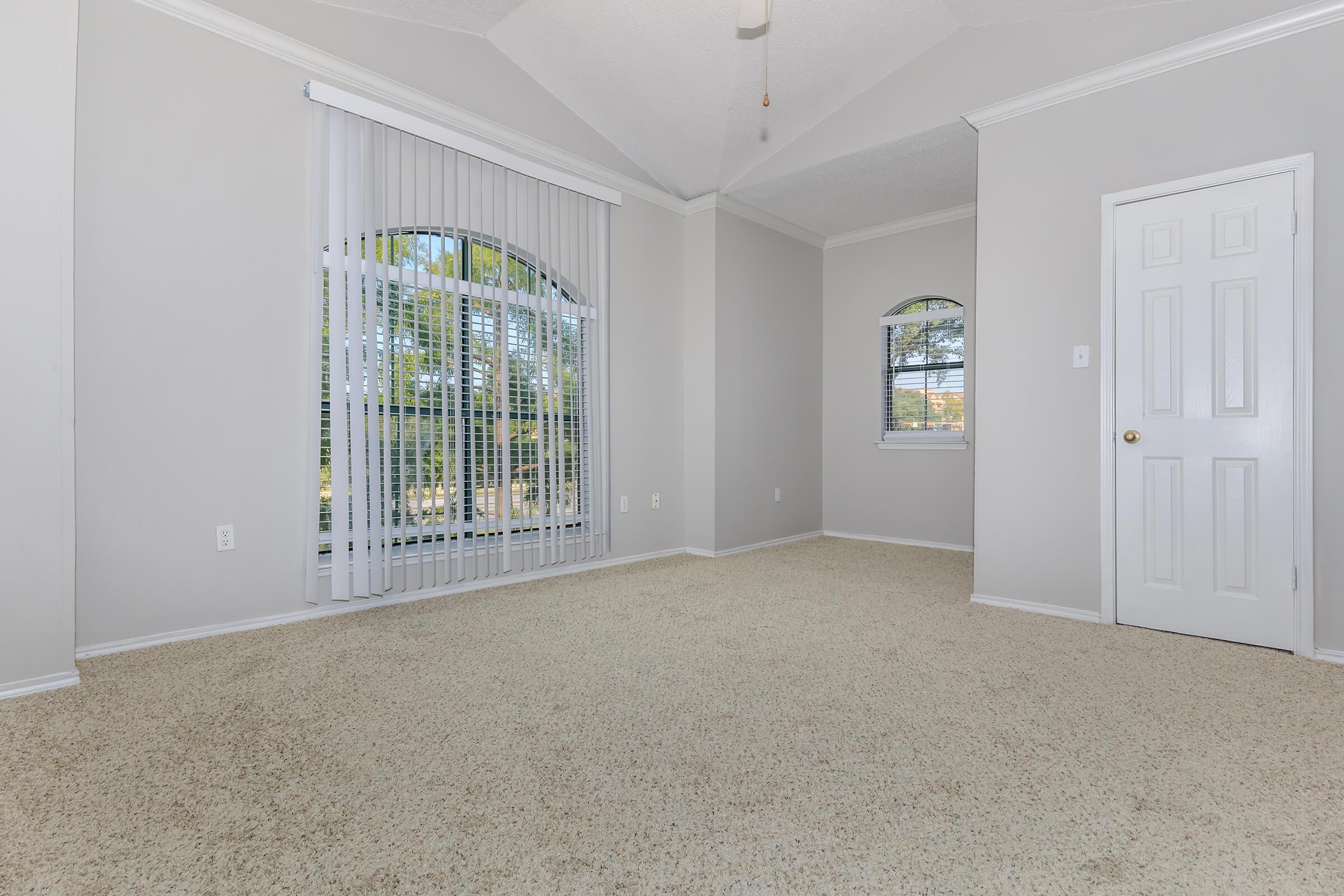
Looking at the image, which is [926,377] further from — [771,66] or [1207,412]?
[771,66]

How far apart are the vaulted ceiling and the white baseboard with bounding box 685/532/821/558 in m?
2.61

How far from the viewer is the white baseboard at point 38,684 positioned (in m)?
2.04

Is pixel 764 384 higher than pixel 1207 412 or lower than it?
higher

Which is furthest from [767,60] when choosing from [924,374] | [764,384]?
[924,374]

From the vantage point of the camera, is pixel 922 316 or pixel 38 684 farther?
pixel 922 316

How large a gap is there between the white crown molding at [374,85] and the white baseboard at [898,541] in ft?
10.9

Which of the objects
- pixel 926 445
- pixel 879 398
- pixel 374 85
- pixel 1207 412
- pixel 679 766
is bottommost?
pixel 679 766

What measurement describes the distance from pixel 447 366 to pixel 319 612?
4.34 feet

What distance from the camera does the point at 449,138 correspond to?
3328 millimetres

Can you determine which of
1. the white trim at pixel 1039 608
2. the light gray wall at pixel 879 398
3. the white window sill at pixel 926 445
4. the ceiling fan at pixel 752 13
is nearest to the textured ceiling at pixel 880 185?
the light gray wall at pixel 879 398

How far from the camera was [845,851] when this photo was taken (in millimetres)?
1279

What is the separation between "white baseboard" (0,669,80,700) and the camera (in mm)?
2037

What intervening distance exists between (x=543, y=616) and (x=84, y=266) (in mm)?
2260

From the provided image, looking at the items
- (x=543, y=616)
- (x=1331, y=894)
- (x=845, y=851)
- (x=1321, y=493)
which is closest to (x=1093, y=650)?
(x=1321, y=493)
